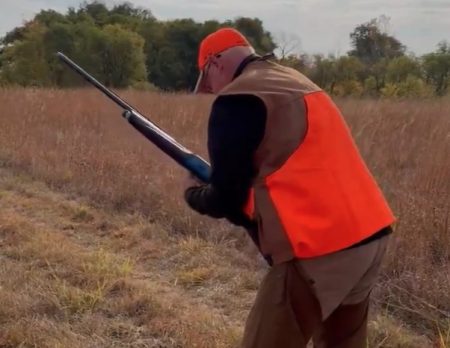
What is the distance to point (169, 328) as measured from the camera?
4031mm

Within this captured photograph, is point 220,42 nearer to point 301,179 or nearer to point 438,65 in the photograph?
point 301,179

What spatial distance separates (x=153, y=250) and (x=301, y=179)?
3.58m

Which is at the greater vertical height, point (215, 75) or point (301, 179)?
point (215, 75)

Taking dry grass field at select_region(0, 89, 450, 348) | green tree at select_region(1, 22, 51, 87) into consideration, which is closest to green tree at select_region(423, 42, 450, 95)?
green tree at select_region(1, 22, 51, 87)

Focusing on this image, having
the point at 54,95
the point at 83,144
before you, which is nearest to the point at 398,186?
the point at 83,144

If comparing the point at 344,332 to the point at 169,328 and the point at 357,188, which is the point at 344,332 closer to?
the point at 357,188

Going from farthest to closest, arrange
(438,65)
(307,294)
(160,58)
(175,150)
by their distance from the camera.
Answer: (160,58) → (438,65) → (175,150) → (307,294)

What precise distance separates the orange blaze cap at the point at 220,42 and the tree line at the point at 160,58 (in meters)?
20.7

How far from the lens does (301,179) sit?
2.20 meters

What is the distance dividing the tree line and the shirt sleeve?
20.9 metres

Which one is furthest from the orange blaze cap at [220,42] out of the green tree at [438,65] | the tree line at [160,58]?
the green tree at [438,65]

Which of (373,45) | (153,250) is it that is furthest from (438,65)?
(153,250)

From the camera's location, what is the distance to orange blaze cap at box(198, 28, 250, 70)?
245 cm

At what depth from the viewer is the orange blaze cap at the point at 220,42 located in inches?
96.6
